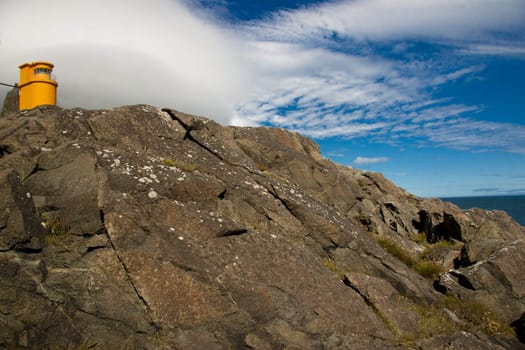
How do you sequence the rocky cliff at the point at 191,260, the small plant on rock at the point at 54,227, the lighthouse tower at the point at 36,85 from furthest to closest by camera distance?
the lighthouse tower at the point at 36,85, the small plant on rock at the point at 54,227, the rocky cliff at the point at 191,260

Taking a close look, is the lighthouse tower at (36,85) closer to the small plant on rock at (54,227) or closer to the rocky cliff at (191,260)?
the rocky cliff at (191,260)

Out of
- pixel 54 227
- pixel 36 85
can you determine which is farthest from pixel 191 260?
pixel 36 85

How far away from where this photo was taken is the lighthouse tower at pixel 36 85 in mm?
22703

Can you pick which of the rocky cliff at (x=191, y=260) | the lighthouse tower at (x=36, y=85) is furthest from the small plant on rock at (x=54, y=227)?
the lighthouse tower at (x=36, y=85)

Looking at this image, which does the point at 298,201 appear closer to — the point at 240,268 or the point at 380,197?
the point at 240,268

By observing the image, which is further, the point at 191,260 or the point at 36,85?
the point at 36,85

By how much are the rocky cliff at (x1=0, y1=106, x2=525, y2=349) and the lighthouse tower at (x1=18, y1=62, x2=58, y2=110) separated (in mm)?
8537

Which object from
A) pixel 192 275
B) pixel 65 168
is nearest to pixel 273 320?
pixel 192 275

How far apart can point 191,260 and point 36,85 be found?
61.9 feet

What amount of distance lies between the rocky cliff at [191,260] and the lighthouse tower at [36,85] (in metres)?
8.54

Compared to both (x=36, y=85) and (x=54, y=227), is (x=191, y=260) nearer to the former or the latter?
(x=54, y=227)

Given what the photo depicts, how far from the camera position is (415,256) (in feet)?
63.3

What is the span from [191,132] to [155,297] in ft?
30.4

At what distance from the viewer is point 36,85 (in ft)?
74.5
